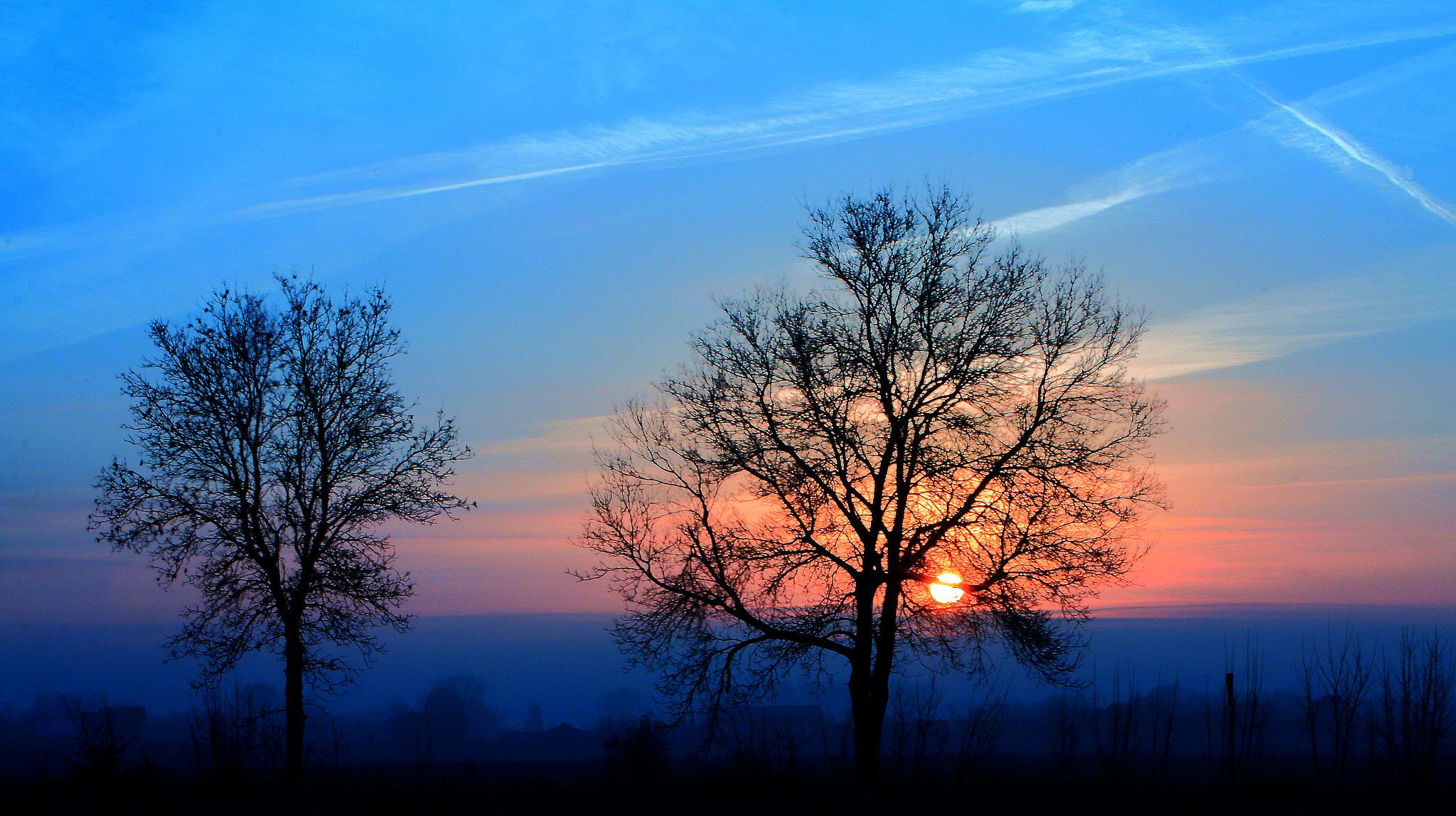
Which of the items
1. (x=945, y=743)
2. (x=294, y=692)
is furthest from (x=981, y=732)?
(x=294, y=692)

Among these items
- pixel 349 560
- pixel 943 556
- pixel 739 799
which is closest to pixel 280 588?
pixel 349 560

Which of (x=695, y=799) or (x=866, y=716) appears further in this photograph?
(x=866, y=716)

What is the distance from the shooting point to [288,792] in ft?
56.7

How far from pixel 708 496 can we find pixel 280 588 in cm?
874

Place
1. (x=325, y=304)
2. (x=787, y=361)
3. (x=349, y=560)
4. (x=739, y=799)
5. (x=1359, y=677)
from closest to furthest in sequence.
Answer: (x=739, y=799) → (x=1359, y=677) → (x=787, y=361) → (x=349, y=560) → (x=325, y=304)

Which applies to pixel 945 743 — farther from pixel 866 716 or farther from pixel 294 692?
pixel 294 692

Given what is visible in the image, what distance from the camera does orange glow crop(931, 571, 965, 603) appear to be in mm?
16812

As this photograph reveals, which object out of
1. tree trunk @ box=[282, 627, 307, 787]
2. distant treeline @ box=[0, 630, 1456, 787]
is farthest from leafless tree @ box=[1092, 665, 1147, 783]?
tree trunk @ box=[282, 627, 307, 787]

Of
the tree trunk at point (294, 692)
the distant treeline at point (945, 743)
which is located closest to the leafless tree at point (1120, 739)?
the distant treeline at point (945, 743)

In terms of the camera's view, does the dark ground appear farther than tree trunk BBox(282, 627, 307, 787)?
No

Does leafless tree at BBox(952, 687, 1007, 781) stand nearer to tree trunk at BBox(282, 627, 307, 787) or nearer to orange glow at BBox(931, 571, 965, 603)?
orange glow at BBox(931, 571, 965, 603)

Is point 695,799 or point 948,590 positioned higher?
point 948,590

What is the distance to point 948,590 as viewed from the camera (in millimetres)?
16859

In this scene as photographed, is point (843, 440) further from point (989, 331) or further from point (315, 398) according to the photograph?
point (315, 398)
